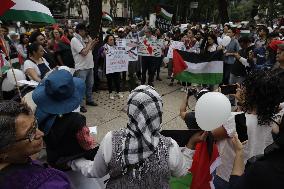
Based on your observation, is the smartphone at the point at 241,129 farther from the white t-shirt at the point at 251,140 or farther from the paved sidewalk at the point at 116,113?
the paved sidewalk at the point at 116,113

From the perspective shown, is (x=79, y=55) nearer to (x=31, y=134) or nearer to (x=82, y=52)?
(x=82, y=52)

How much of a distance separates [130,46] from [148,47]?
2.02 ft

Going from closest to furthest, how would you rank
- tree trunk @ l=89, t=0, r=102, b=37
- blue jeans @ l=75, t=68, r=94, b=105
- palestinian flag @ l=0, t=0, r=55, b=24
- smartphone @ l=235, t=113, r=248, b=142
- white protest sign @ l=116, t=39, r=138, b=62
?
smartphone @ l=235, t=113, r=248, b=142 → palestinian flag @ l=0, t=0, r=55, b=24 → blue jeans @ l=75, t=68, r=94, b=105 → white protest sign @ l=116, t=39, r=138, b=62 → tree trunk @ l=89, t=0, r=102, b=37

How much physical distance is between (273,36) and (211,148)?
6382mm

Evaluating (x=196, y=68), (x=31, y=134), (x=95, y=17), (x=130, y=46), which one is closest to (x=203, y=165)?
(x=31, y=134)

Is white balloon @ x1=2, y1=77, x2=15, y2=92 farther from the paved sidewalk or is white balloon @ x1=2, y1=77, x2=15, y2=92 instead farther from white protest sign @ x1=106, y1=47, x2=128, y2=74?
white protest sign @ x1=106, y1=47, x2=128, y2=74

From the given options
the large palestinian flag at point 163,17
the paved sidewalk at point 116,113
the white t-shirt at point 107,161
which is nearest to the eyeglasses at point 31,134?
the white t-shirt at point 107,161

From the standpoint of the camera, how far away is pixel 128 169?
2100 mm

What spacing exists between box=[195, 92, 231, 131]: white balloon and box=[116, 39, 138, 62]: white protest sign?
655 cm

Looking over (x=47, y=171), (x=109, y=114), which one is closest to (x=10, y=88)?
(x=109, y=114)

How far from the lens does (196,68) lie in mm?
6867

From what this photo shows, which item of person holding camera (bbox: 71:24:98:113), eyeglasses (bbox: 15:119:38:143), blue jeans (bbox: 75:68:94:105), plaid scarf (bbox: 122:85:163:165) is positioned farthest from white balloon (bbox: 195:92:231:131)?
blue jeans (bbox: 75:68:94:105)

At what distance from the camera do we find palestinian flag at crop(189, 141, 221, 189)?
256 centimetres

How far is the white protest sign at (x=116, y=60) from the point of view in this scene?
8.16m
